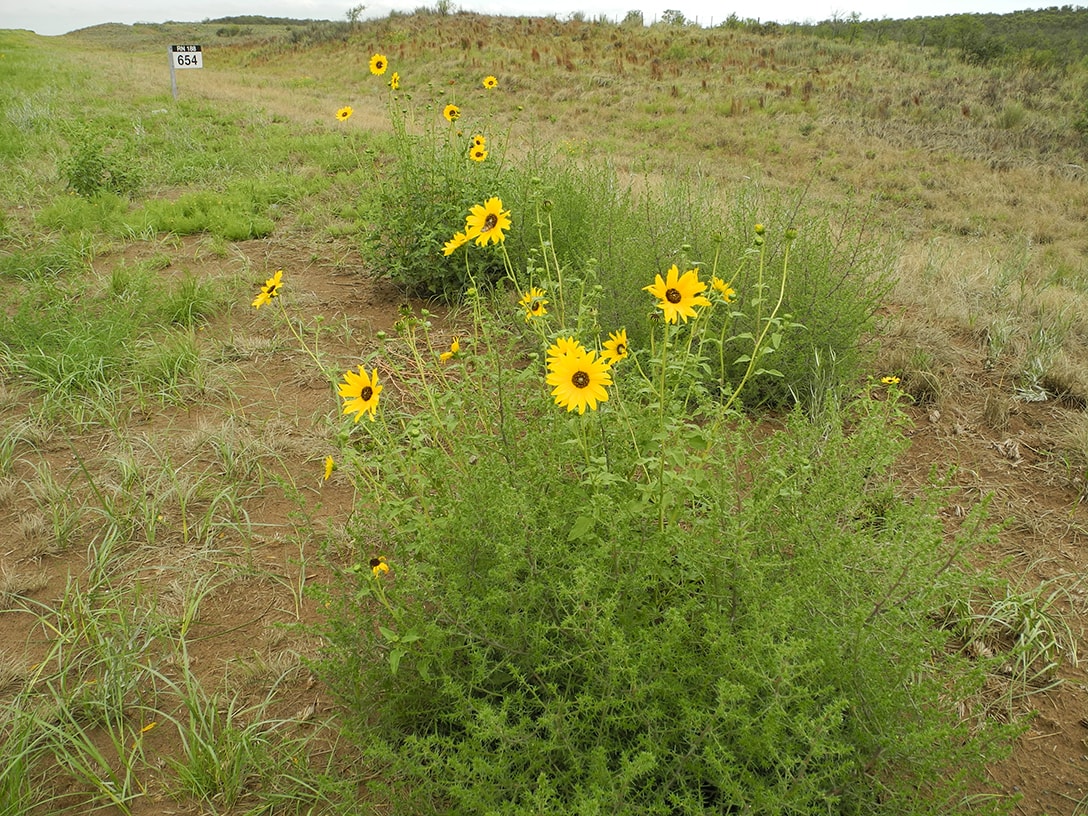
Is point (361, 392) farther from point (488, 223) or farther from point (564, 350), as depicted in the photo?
point (488, 223)

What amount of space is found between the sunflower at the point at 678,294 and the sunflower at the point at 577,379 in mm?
224

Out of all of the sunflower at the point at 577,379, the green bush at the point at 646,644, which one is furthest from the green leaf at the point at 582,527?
the sunflower at the point at 577,379

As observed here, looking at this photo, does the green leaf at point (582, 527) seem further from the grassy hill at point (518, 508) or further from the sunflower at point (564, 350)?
the sunflower at point (564, 350)

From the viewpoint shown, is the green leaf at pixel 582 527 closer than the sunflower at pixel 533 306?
Yes

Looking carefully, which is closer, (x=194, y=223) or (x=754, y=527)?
(x=754, y=527)

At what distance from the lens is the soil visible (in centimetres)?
185

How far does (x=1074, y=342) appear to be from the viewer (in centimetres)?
350

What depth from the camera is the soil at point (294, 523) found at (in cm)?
185

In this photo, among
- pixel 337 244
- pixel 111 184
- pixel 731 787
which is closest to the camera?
pixel 731 787

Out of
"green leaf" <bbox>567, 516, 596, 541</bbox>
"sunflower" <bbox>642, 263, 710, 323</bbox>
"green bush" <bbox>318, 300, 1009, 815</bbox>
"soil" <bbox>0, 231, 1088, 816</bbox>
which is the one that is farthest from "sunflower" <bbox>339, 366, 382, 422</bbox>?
"sunflower" <bbox>642, 263, 710, 323</bbox>

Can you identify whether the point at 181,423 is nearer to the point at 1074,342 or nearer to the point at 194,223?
the point at 194,223

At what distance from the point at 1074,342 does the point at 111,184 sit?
7142 mm

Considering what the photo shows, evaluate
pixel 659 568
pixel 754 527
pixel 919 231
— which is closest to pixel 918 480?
pixel 754 527

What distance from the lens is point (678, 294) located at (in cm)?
163
